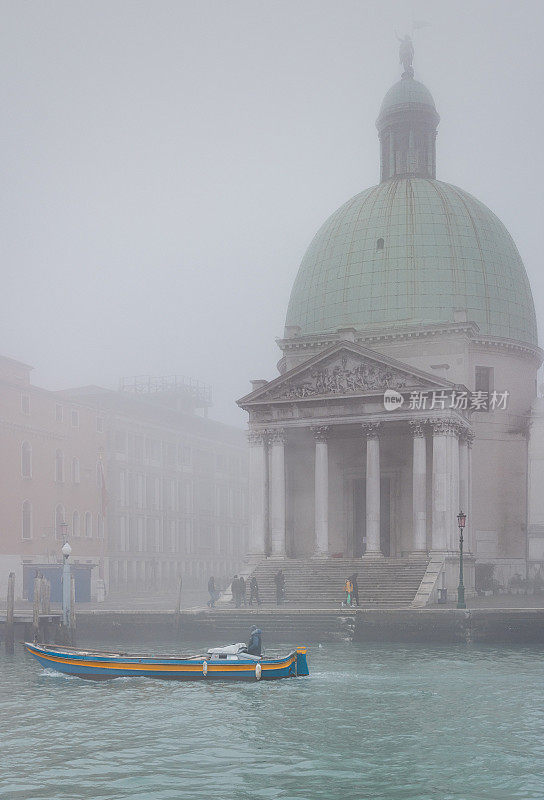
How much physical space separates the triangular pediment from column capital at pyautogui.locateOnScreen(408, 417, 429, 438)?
147 centimetres

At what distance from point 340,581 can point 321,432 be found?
26.9ft

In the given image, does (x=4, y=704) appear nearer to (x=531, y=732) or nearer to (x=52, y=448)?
(x=531, y=732)

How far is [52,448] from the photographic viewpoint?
74.9m

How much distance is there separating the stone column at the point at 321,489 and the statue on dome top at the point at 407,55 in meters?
28.7

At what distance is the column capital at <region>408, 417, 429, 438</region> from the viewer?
2024 inches

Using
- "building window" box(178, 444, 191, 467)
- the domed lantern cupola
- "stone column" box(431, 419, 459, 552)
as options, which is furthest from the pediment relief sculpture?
"building window" box(178, 444, 191, 467)

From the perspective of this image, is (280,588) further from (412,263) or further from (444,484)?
(412,263)

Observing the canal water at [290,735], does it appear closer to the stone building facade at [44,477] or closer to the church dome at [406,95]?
the stone building facade at [44,477]

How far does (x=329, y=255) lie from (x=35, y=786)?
47187mm

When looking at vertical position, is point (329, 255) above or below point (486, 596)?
above

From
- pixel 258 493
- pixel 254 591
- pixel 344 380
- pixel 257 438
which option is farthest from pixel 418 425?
pixel 254 591

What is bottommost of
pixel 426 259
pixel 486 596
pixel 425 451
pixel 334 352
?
pixel 486 596

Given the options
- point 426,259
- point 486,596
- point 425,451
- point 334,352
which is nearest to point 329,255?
point 426,259

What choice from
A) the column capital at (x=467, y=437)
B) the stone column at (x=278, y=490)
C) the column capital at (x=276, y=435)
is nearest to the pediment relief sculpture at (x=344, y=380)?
the column capital at (x=276, y=435)
